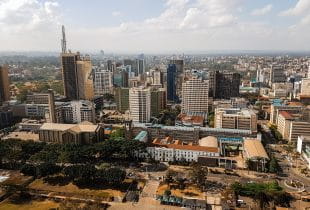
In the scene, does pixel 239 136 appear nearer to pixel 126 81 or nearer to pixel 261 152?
pixel 261 152

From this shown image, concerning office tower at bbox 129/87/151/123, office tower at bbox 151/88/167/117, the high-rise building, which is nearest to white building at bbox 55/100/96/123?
the high-rise building

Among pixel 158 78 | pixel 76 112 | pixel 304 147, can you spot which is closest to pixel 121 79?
pixel 158 78

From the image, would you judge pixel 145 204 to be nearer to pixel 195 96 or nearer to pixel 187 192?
pixel 187 192

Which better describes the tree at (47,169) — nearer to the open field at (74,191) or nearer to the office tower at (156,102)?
the open field at (74,191)

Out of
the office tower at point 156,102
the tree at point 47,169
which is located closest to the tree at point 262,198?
the tree at point 47,169

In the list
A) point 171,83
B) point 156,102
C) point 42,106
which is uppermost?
point 171,83
